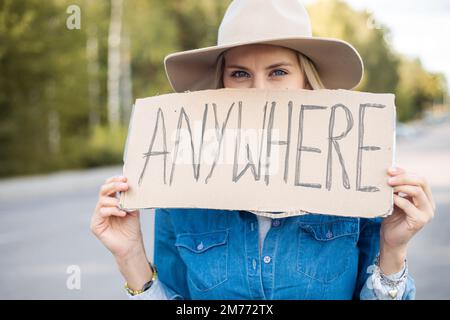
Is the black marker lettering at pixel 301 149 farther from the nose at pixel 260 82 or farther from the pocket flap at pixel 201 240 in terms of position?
the pocket flap at pixel 201 240

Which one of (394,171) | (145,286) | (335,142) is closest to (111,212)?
(145,286)

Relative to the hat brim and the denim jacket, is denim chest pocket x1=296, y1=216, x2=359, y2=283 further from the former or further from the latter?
the hat brim

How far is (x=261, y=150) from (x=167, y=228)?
397 mm

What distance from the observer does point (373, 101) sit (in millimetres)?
1551

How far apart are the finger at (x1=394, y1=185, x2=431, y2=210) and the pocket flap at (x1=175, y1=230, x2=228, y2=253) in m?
0.52

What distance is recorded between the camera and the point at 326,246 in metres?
1.58

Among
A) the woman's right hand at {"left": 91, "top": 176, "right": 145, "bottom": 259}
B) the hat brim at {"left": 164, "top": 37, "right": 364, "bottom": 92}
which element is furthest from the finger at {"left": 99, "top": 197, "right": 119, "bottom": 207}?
the hat brim at {"left": 164, "top": 37, "right": 364, "bottom": 92}

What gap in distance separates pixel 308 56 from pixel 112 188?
0.70 m

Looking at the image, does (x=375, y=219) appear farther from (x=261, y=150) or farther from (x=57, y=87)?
(x=57, y=87)

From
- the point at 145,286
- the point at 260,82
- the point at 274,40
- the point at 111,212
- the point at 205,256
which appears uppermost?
the point at 274,40

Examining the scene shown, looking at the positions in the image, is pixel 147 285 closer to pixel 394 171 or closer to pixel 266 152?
pixel 266 152

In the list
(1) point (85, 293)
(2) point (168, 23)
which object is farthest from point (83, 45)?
(1) point (85, 293)

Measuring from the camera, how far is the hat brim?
1.60 meters

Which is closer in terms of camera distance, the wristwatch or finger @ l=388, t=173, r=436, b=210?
finger @ l=388, t=173, r=436, b=210
